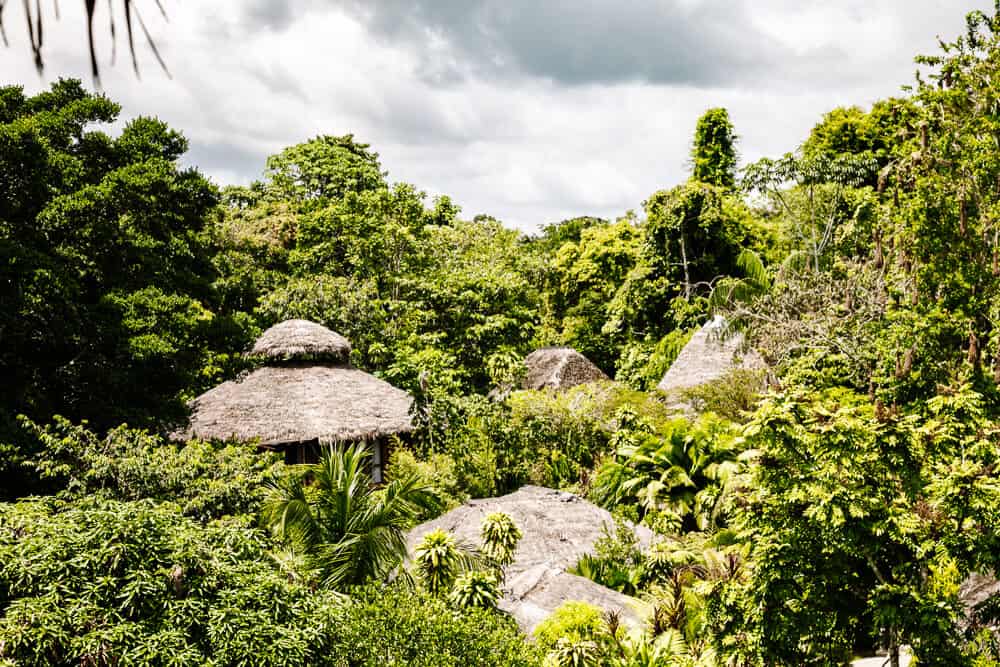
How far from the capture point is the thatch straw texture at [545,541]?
7.84 meters

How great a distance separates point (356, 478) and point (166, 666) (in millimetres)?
3834

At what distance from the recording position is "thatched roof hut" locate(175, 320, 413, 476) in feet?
48.1

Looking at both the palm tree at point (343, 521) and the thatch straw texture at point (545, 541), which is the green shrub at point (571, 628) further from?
the palm tree at point (343, 521)

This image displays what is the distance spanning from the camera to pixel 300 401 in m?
15.4

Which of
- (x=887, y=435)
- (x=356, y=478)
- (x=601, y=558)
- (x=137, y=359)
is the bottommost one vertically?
(x=601, y=558)

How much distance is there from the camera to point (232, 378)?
16688 mm

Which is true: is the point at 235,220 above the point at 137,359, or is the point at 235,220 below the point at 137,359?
above

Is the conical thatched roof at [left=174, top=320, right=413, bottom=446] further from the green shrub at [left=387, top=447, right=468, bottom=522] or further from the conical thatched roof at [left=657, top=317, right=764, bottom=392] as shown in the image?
the conical thatched roof at [left=657, top=317, right=764, bottom=392]

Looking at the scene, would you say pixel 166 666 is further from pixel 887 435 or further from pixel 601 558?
pixel 601 558

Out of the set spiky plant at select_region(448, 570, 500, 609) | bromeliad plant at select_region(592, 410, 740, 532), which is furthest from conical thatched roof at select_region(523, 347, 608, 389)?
spiky plant at select_region(448, 570, 500, 609)

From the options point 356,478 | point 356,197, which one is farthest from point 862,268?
point 356,197

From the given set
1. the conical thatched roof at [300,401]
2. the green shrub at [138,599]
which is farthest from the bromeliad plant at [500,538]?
the conical thatched roof at [300,401]

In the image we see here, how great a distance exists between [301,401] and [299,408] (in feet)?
0.70

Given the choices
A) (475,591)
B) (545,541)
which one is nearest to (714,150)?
(545,541)
